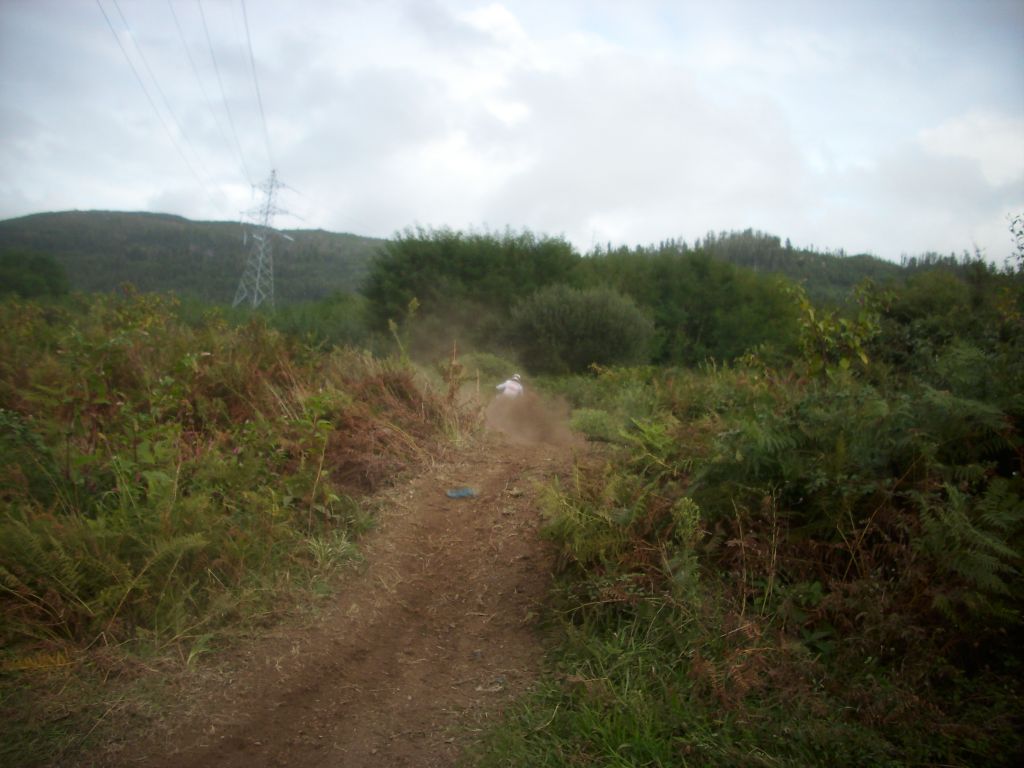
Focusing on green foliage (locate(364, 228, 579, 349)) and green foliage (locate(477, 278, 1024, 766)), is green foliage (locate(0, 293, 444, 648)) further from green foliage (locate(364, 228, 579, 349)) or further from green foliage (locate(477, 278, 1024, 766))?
green foliage (locate(364, 228, 579, 349))

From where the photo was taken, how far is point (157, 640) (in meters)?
3.66

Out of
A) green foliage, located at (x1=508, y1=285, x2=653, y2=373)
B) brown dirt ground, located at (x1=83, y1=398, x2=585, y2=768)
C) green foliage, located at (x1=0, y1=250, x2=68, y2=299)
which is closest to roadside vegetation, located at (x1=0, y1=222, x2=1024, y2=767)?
brown dirt ground, located at (x1=83, y1=398, x2=585, y2=768)

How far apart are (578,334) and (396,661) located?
613 inches

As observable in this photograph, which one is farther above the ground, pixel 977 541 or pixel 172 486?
pixel 977 541

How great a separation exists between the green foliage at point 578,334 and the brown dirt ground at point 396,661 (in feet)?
43.1

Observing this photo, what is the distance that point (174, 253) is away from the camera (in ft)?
155

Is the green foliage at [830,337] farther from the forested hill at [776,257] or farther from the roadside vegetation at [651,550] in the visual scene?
the forested hill at [776,257]

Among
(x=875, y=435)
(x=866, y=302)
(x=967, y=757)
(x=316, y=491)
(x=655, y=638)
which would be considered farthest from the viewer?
(x=866, y=302)

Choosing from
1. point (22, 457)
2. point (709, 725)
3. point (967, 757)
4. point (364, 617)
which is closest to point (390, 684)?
point (364, 617)

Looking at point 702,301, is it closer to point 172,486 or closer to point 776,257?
point 776,257

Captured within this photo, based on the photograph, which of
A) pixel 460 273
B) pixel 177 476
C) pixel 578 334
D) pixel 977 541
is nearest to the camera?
pixel 977 541

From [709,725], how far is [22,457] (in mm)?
4600

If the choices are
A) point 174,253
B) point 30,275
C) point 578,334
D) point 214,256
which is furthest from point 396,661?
point 214,256

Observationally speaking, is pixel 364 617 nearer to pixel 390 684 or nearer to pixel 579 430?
pixel 390 684
